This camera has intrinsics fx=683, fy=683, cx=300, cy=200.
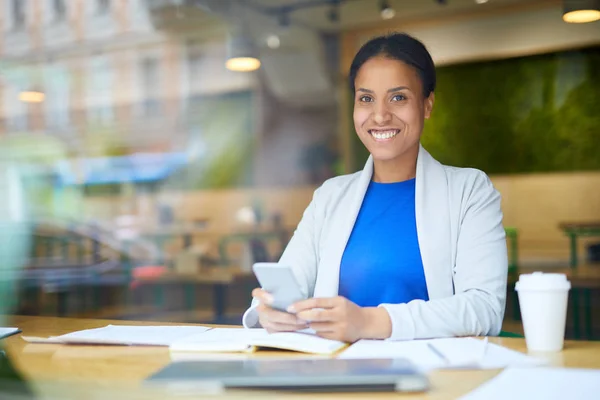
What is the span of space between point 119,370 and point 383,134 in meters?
0.90

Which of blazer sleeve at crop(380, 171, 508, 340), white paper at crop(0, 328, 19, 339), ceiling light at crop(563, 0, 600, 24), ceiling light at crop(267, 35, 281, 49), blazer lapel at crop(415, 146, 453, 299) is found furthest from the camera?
ceiling light at crop(267, 35, 281, 49)

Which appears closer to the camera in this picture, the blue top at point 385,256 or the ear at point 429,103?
the blue top at point 385,256

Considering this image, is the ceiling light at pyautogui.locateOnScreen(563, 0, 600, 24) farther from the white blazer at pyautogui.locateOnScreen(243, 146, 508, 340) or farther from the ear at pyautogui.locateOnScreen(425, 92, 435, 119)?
the white blazer at pyautogui.locateOnScreen(243, 146, 508, 340)

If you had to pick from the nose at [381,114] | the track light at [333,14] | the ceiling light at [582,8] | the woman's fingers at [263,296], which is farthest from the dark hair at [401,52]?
the track light at [333,14]

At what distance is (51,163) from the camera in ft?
30.1

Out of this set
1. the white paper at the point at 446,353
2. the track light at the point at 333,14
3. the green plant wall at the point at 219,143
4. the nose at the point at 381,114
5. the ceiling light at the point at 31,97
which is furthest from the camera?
the ceiling light at the point at 31,97

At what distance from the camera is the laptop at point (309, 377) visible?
84 cm

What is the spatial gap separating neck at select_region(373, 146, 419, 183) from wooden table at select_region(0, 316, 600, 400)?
62cm

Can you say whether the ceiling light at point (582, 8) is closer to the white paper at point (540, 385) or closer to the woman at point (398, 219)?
the woman at point (398, 219)

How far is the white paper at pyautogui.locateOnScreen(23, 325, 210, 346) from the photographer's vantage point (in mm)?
1230

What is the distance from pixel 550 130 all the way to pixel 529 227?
958mm

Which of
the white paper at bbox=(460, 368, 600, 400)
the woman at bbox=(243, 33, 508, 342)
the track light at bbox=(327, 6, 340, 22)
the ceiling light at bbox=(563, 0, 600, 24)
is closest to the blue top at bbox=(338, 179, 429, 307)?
the woman at bbox=(243, 33, 508, 342)

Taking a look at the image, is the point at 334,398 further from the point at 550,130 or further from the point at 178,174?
the point at 178,174

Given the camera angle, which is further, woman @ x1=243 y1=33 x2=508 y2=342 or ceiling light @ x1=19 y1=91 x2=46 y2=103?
ceiling light @ x1=19 y1=91 x2=46 y2=103
